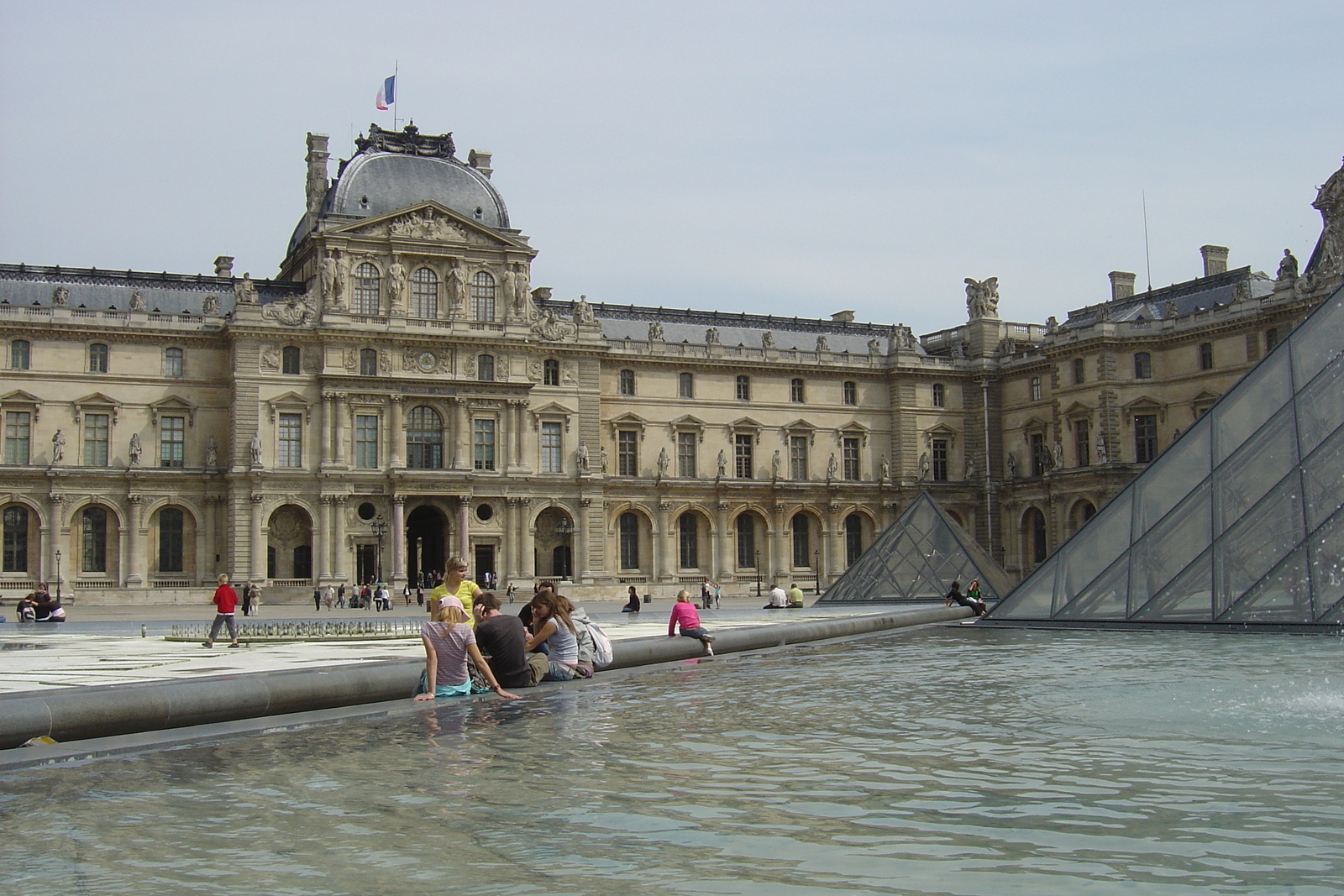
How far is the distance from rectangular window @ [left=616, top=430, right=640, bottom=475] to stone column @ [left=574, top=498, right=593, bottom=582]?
371 centimetres

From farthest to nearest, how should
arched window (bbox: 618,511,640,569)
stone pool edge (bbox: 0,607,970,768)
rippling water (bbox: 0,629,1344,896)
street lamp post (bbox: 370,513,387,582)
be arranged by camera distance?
arched window (bbox: 618,511,640,569) → street lamp post (bbox: 370,513,387,582) → stone pool edge (bbox: 0,607,970,768) → rippling water (bbox: 0,629,1344,896)

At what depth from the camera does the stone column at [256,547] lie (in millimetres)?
51938

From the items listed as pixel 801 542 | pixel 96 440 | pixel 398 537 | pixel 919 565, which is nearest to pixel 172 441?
pixel 96 440

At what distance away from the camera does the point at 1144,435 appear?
57469 millimetres

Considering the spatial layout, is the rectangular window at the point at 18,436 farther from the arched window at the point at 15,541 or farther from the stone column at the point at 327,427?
the stone column at the point at 327,427

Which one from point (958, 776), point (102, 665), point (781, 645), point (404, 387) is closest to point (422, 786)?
point (958, 776)

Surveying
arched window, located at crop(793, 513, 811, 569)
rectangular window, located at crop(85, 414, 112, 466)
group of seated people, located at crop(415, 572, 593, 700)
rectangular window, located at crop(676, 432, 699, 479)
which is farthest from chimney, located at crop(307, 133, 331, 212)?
group of seated people, located at crop(415, 572, 593, 700)

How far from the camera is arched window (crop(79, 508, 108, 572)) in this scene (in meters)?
52.0

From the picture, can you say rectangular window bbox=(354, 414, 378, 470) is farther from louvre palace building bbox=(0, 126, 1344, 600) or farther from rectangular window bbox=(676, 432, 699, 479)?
rectangular window bbox=(676, 432, 699, 479)

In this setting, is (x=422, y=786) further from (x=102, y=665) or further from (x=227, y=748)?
(x=102, y=665)

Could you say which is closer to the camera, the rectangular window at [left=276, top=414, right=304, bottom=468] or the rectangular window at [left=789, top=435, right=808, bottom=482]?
the rectangular window at [left=276, top=414, right=304, bottom=468]

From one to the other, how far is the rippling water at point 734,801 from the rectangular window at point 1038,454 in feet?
166

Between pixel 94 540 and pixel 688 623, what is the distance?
39.6 metres

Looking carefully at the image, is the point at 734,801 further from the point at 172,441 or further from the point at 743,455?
the point at 743,455
